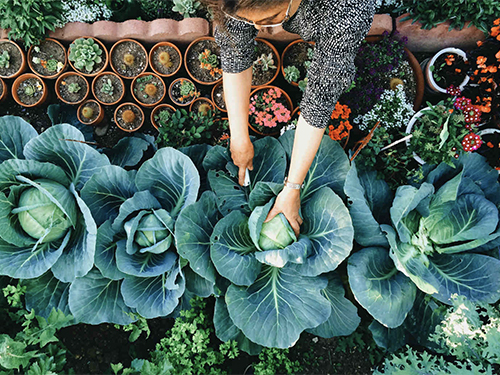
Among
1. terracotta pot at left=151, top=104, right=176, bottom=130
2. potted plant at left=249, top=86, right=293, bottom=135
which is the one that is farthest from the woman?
terracotta pot at left=151, top=104, right=176, bottom=130

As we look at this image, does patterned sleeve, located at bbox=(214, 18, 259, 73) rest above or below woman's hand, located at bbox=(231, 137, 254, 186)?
above

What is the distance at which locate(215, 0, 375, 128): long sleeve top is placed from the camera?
1206 millimetres

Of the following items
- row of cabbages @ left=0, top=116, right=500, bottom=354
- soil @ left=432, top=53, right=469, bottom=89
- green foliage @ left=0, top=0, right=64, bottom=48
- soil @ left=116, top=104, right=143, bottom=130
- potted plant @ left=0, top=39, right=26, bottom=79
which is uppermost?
green foliage @ left=0, top=0, right=64, bottom=48

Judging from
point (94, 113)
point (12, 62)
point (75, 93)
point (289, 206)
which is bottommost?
point (289, 206)

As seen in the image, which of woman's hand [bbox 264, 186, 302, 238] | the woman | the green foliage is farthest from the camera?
the green foliage

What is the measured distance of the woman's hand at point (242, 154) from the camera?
1.78 meters

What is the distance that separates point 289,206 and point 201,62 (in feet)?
4.24

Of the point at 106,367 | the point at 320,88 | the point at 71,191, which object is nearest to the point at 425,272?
the point at 320,88

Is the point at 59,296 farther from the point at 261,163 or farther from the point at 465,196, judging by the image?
the point at 465,196

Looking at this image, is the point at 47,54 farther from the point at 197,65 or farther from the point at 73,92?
the point at 197,65

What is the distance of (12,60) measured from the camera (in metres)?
2.40

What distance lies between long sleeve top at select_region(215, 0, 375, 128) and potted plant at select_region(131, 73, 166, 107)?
3.48 feet

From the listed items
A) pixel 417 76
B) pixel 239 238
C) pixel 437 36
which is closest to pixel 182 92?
pixel 239 238

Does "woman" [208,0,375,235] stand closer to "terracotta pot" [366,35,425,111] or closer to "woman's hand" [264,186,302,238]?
"woman's hand" [264,186,302,238]
